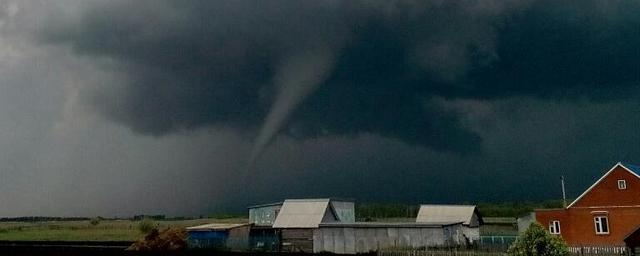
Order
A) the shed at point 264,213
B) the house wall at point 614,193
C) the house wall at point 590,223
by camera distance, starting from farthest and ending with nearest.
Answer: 1. the shed at point 264,213
2. the house wall at point 614,193
3. the house wall at point 590,223

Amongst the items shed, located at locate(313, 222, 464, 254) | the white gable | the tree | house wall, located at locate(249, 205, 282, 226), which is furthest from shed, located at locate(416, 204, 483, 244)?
the tree

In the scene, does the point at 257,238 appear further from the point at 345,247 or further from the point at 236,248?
the point at 345,247

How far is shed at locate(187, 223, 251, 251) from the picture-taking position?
6662 centimetres

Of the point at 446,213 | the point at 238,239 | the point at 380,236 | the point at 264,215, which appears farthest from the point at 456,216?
the point at 238,239

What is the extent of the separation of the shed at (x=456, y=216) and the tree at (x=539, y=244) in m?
44.2

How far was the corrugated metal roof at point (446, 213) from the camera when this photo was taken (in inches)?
2938

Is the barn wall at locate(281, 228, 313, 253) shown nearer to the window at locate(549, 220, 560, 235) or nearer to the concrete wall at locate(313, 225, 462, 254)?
the concrete wall at locate(313, 225, 462, 254)

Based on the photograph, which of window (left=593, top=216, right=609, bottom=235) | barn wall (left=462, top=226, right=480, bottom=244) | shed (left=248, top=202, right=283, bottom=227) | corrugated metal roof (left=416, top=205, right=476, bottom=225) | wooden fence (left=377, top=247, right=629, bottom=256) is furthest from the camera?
shed (left=248, top=202, right=283, bottom=227)

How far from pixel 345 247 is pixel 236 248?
14.4 metres

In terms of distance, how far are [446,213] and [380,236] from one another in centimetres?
2259

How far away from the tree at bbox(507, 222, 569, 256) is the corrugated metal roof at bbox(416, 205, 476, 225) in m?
45.6

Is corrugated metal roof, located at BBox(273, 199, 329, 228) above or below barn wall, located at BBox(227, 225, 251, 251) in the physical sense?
above

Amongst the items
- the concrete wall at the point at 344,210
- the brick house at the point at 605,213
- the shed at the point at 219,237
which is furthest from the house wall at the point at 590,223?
the shed at the point at 219,237

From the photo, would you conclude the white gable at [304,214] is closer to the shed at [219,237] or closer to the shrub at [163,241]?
the shed at [219,237]
